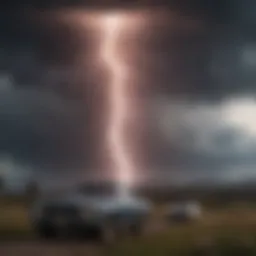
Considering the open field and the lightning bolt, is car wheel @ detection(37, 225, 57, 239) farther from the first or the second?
the lightning bolt

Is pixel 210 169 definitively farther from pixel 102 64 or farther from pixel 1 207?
pixel 1 207

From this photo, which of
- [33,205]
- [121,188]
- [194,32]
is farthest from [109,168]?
[194,32]

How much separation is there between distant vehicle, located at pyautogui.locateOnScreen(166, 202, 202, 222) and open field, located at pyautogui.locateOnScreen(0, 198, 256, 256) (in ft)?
0.04

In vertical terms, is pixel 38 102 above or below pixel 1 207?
above

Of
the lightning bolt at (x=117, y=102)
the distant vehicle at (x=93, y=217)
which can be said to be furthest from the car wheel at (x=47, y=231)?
the lightning bolt at (x=117, y=102)

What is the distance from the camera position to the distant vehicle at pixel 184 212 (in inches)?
43.8

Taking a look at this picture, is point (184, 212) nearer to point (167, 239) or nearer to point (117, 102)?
point (167, 239)

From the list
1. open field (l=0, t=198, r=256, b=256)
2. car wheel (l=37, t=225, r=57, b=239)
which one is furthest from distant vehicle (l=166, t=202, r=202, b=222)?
car wheel (l=37, t=225, r=57, b=239)

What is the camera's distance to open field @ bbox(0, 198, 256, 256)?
1101mm

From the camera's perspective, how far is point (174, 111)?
1148 millimetres

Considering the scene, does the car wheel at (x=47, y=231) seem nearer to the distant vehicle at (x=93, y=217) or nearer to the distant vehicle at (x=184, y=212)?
the distant vehicle at (x=93, y=217)

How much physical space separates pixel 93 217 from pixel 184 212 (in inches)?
6.0

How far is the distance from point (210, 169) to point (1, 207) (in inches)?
13.9

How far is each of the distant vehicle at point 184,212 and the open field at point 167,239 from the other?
1 centimetres
